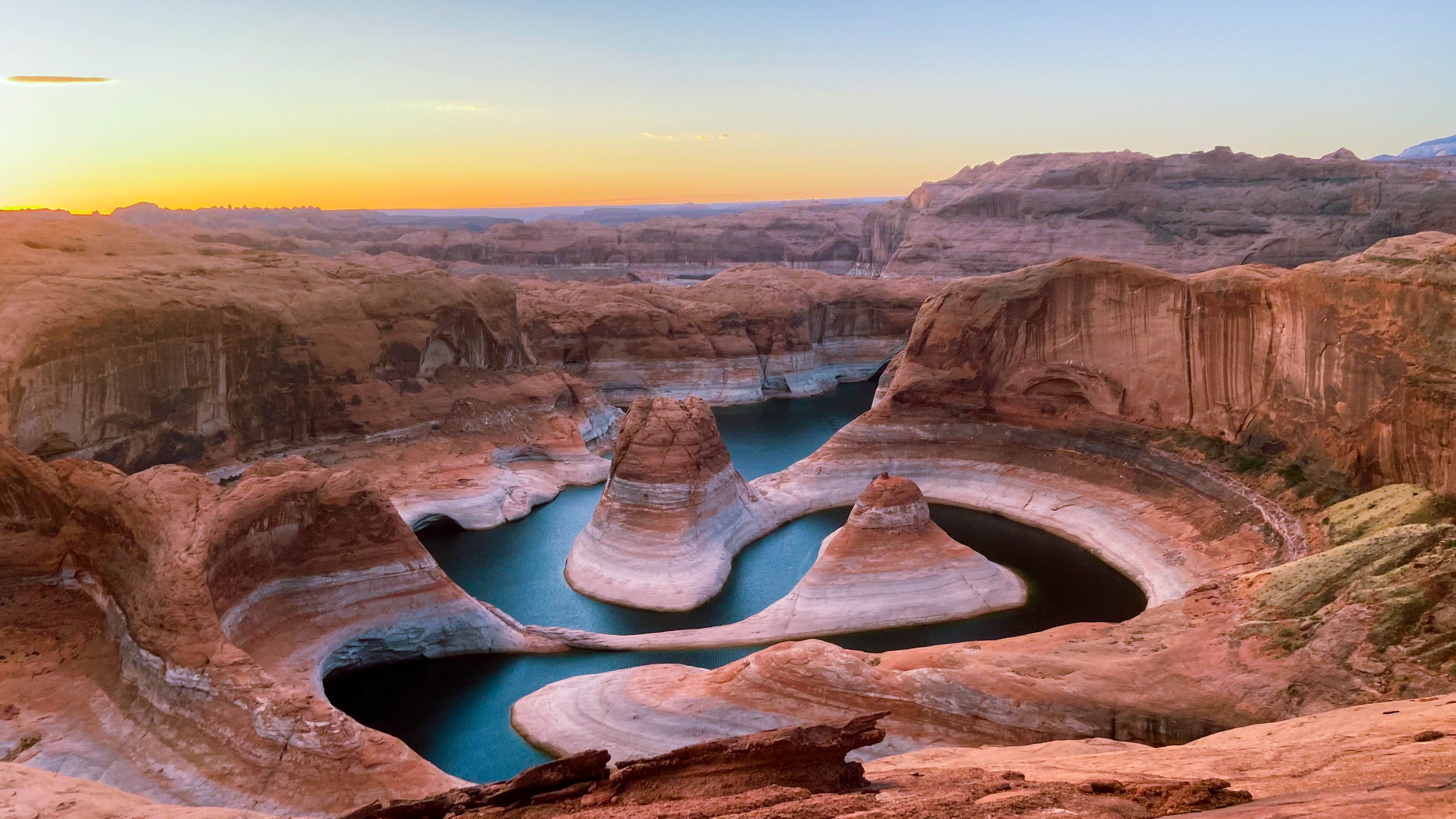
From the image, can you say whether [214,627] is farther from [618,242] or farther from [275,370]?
[618,242]

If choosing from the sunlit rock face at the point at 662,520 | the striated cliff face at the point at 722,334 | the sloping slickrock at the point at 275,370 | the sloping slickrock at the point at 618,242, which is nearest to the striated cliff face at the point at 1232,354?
the sunlit rock face at the point at 662,520

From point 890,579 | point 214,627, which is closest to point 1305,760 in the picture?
point 890,579

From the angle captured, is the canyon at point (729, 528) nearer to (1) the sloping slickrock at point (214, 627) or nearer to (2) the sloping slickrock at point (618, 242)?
(1) the sloping slickrock at point (214, 627)

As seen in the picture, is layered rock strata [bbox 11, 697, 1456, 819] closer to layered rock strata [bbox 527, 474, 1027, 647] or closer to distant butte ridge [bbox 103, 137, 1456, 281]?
layered rock strata [bbox 527, 474, 1027, 647]

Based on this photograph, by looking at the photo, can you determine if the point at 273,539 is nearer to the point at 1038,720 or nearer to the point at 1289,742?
the point at 1038,720

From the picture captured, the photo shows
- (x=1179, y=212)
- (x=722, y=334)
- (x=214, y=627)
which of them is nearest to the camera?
(x=214, y=627)

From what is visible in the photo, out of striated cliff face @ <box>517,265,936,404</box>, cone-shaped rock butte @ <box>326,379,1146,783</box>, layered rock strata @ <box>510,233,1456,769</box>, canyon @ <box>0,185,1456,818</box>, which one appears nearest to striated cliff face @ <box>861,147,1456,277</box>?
striated cliff face @ <box>517,265,936,404</box>
